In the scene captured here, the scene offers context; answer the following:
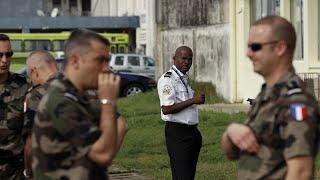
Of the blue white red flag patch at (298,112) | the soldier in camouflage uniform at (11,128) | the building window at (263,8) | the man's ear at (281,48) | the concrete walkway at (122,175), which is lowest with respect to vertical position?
the concrete walkway at (122,175)

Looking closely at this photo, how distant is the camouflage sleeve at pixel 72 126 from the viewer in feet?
15.3

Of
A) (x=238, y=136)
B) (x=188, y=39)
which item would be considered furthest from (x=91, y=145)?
(x=188, y=39)

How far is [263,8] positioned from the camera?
76.7 feet

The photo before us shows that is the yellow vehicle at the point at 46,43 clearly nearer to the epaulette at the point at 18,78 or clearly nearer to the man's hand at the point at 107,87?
the epaulette at the point at 18,78

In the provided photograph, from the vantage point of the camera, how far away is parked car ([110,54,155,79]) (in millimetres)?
35344

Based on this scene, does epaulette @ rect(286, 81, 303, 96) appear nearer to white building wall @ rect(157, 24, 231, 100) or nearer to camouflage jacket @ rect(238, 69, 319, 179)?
camouflage jacket @ rect(238, 69, 319, 179)

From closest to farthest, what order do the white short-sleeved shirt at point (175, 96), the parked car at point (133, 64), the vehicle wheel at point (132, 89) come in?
the white short-sleeved shirt at point (175, 96) → the vehicle wheel at point (132, 89) → the parked car at point (133, 64)

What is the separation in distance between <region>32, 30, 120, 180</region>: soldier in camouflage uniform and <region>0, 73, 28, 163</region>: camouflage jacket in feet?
6.40

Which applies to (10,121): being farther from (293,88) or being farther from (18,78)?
(293,88)

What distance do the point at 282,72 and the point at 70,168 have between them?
47.5 inches

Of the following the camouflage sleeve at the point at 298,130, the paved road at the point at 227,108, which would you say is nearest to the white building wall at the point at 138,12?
the paved road at the point at 227,108

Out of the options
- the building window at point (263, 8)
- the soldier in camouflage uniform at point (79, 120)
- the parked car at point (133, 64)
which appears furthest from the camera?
the parked car at point (133, 64)

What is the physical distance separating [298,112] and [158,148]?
35.3 ft

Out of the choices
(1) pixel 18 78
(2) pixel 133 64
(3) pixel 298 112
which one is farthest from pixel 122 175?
(2) pixel 133 64
